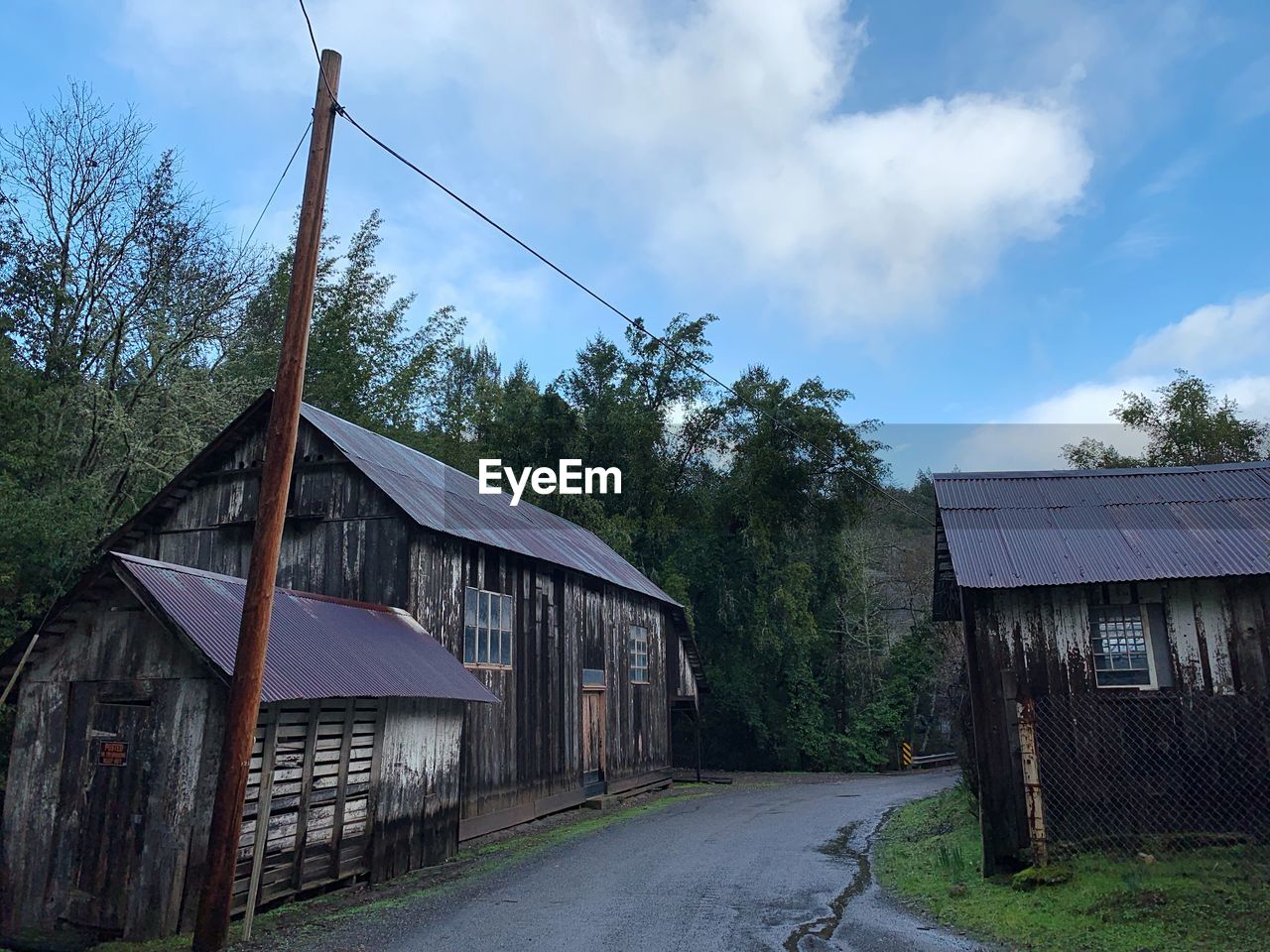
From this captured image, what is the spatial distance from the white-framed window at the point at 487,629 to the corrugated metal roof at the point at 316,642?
1.45m

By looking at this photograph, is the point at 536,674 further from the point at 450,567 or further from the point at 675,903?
the point at 675,903

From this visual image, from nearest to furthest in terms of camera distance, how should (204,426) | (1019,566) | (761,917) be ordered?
1. (761,917)
2. (1019,566)
3. (204,426)

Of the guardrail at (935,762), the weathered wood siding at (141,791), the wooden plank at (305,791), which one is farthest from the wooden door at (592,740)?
the guardrail at (935,762)

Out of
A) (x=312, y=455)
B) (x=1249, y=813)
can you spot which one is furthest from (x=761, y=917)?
(x=312, y=455)

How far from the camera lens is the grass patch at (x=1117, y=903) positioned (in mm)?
6273

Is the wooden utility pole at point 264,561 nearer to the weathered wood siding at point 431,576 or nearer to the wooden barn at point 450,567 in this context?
the wooden barn at point 450,567

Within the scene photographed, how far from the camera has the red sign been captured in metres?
8.75

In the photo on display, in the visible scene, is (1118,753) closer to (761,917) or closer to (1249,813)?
(1249,813)

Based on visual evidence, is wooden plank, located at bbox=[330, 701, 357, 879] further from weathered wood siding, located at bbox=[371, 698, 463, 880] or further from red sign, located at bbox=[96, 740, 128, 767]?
red sign, located at bbox=[96, 740, 128, 767]

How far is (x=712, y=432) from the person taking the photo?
33.3 metres

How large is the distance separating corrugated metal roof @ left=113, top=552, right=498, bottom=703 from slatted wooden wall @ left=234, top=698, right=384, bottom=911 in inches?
20.2

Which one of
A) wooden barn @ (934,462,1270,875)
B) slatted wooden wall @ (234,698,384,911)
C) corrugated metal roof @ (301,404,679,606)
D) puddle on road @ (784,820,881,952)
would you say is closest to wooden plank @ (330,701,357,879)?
slatted wooden wall @ (234,698,384,911)

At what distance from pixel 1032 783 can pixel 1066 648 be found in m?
2.17

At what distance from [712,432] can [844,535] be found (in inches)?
258
